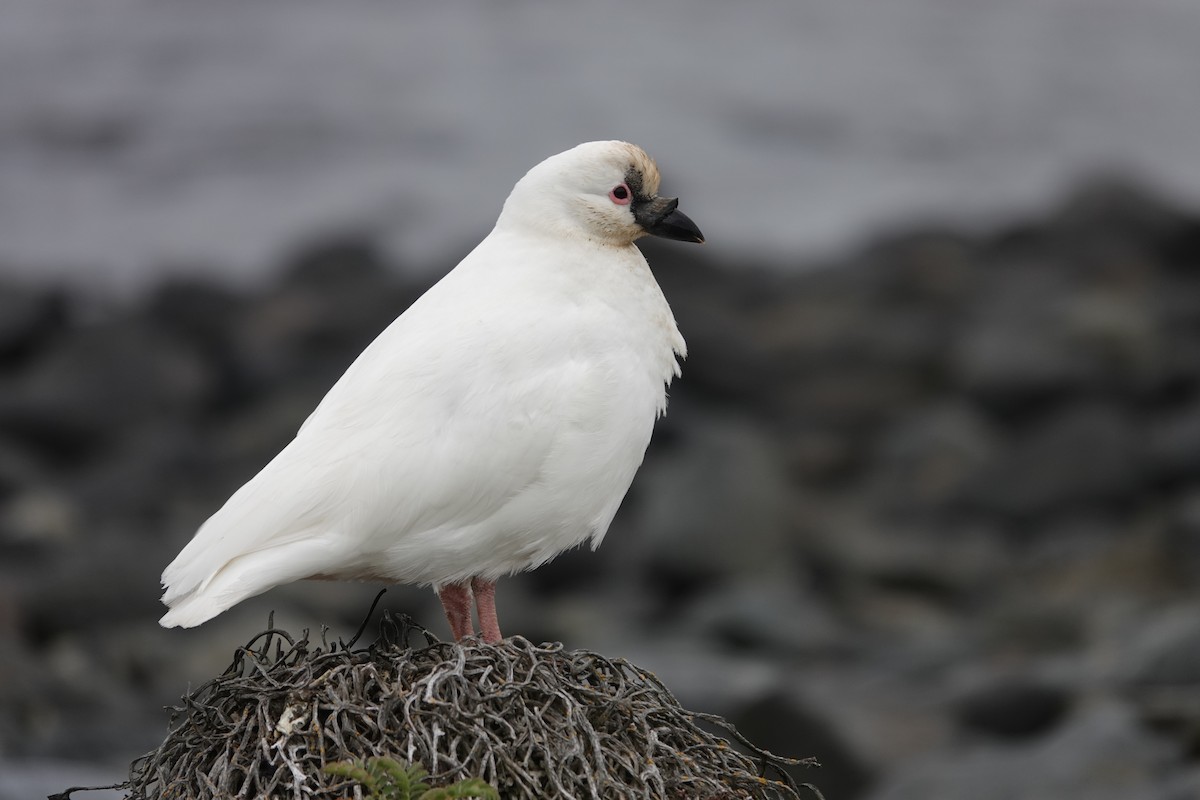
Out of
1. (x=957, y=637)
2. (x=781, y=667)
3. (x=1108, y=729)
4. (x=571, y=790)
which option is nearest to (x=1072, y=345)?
(x=957, y=637)

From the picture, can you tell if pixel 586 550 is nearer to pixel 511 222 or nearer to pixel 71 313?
pixel 511 222

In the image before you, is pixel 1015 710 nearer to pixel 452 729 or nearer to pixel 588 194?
pixel 588 194

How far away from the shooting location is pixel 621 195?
332 inches

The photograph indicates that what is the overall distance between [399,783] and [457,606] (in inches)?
92.7

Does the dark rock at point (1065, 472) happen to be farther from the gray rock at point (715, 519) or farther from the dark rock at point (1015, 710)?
the dark rock at point (1015, 710)

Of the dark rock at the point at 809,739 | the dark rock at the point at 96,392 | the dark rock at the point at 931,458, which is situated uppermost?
the dark rock at the point at 809,739

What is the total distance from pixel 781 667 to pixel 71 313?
760 inches

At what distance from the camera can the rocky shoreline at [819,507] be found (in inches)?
550

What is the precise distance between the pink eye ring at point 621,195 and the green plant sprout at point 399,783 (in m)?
3.65

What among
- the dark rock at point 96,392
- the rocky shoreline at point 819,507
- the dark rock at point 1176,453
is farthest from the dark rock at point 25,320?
the dark rock at point 1176,453

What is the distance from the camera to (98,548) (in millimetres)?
18703

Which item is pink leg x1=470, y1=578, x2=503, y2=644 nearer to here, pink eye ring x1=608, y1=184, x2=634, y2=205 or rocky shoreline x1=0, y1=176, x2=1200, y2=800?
pink eye ring x1=608, y1=184, x2=634, y2=205

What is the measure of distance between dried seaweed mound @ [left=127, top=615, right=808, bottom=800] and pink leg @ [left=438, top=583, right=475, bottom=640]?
48.0 inches

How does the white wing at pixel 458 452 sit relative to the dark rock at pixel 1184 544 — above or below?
above
